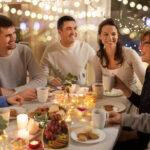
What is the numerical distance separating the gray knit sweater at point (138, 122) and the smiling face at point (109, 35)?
3.48 feet

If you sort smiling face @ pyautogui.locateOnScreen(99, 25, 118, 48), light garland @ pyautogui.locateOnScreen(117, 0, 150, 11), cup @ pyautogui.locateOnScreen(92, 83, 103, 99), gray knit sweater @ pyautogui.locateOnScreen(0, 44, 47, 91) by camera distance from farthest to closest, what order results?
light garland @ pyautogui.locateOnScreen(117, 0, 150, 11), smiling face @ pyautogui.locateOnScreen(99, 25, 118, 48), gray knit sweater @ pyautogui.locateOnScreen(0, 44, 47, 91), cup @ pyautogui.locateOnScreen(92, 83, 103, 99)

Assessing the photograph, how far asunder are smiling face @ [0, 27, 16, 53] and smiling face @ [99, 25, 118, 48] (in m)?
0.90

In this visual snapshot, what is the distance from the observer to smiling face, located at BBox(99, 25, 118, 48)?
6.96 feet

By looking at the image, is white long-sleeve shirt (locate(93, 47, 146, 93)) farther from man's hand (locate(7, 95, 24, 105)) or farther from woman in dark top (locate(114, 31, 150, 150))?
man's hand (locate(7, 95, 24, 105))

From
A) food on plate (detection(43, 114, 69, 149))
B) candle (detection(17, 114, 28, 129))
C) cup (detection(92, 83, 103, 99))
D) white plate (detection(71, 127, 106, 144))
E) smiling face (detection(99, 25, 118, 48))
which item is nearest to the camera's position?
food on plate (detection(43, 114, 69, 149))

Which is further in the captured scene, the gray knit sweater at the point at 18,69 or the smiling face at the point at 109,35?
the smiling face at the point at 109,35

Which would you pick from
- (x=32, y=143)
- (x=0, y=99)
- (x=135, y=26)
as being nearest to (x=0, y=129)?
(x=32, y=143)

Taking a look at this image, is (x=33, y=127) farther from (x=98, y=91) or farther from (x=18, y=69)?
(x=18, y=69)

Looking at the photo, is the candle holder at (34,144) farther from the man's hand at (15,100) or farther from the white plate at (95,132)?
the man's hand at (15,100)

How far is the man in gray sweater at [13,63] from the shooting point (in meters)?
1.87

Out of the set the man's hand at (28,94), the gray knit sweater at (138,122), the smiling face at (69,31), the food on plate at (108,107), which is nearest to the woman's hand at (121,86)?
the food on plate at (108,107)

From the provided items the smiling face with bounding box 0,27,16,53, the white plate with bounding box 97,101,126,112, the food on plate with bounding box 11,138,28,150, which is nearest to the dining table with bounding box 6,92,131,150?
the white plate with bounding box 97,101,126,112

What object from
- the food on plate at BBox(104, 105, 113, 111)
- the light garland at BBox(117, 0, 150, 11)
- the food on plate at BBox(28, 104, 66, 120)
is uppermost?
the light garland at BBox(117, 0, 150, 11)

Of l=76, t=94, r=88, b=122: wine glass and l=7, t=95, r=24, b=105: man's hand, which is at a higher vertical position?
l=7, t=95, r=24, b=105: man's hand
